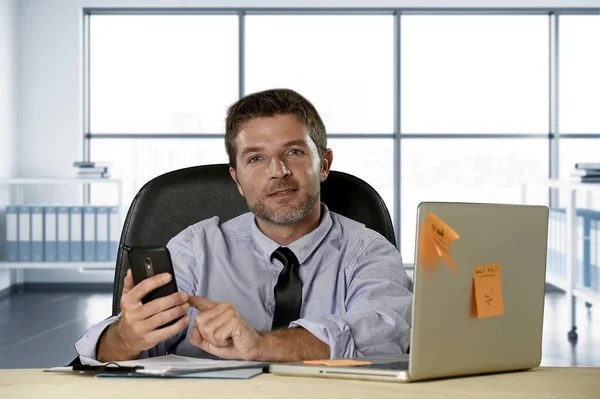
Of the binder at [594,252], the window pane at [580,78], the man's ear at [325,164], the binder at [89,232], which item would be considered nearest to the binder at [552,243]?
the binder at [594,252]

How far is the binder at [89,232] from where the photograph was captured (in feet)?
18.7

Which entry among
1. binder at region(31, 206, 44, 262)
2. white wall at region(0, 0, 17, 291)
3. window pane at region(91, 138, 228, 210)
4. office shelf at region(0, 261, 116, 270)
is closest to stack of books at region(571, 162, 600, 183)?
window pane at region(91, 138, 228, 210)

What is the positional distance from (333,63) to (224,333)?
510cm

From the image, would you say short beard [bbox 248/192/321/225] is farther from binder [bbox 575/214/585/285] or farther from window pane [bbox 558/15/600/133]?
window pane [bbox 558/15/600/133]

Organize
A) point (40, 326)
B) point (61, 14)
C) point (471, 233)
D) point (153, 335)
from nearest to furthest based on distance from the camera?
point (471, 233) → point (153, 335) → point (40, 326) → point (61, 14)

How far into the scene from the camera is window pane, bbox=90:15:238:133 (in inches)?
251

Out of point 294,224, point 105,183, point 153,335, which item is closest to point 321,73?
point 105,183

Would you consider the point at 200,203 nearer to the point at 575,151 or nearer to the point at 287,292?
the point at 287,292

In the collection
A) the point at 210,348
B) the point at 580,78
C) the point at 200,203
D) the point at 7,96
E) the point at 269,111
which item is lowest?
the point at 210,348

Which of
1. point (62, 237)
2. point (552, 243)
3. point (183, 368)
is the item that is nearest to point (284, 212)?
point (183, 368)

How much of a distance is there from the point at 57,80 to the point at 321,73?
6.17ft

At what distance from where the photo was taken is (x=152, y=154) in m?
6.39

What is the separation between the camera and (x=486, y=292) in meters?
1.25

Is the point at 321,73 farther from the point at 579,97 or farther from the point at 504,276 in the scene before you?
the point at 504,276
